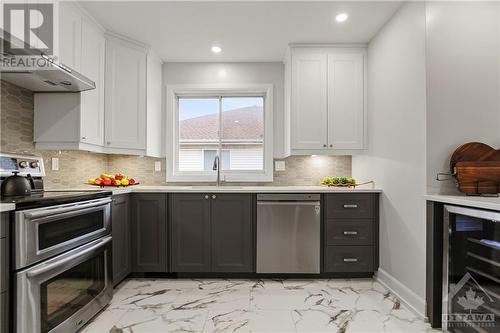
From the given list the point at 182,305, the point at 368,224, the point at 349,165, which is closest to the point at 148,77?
the point at 182,305

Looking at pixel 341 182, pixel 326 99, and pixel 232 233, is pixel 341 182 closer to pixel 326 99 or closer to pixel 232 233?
pixel 326 99

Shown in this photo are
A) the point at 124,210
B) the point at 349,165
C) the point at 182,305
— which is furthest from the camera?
the point at 349,165

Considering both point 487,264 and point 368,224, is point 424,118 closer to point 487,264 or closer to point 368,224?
point 487,264

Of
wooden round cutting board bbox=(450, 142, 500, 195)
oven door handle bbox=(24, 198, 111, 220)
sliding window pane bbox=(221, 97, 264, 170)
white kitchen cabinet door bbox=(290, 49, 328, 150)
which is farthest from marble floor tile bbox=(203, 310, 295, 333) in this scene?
sliding window pane bbox=(221, 97, 264, 170)

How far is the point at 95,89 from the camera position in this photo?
8.25 feet

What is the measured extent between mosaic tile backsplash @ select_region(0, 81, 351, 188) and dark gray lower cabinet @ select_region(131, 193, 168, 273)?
677 mm

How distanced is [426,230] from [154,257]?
242 centimetres

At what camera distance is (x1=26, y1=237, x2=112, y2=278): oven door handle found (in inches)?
56.0

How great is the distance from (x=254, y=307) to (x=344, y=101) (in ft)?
7.41

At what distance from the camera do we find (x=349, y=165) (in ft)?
11.1

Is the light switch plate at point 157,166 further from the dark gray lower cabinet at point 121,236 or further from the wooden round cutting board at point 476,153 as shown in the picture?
the wooden round cutting board at point 476,153

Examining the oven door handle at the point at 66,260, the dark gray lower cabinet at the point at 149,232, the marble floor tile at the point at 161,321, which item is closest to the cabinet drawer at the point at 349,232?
the marble floor tile at the point at 161,321

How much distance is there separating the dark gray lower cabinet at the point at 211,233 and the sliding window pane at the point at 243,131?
837 millimetres

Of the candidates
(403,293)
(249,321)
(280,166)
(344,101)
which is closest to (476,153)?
(403,293)
